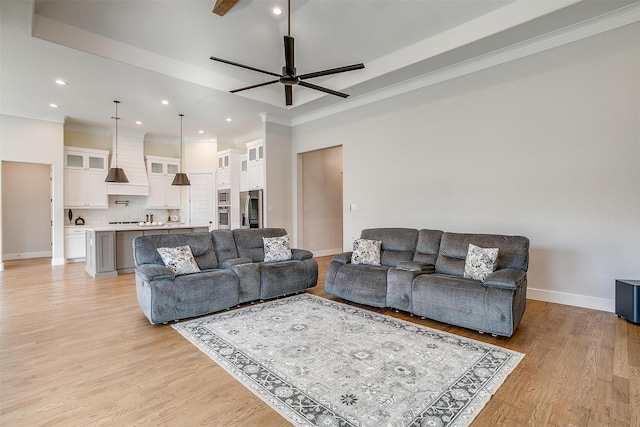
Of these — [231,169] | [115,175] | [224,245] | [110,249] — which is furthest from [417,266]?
[231,169]

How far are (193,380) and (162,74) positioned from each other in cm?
443

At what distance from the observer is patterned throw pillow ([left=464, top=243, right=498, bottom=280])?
3.42 m

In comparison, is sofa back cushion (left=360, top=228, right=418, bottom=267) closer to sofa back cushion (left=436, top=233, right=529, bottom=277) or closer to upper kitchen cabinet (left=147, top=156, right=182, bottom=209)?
sofa back cushion (left=436, top=233, right=529, bottom=277)

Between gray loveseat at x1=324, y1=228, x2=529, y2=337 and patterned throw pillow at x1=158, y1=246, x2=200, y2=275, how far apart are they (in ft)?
5.86

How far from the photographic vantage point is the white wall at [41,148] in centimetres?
659

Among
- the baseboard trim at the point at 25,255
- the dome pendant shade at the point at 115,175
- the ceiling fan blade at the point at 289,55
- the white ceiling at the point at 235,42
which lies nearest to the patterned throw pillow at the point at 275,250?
the ceiling fan blade at the point at 289,55

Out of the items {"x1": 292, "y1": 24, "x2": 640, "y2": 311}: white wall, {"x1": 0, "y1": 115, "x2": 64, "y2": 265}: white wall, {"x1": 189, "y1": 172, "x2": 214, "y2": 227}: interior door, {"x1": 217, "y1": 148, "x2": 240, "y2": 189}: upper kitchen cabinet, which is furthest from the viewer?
{"x1": 189, "y1": 172, "x2": 214, "y2": 227}: interior door

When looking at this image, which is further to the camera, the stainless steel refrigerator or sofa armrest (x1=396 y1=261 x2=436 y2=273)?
the stainless steel refrigerator

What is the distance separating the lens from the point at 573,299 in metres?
3.89

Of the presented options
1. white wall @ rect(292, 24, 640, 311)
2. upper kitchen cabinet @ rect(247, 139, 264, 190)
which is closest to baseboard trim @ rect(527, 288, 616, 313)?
white wall @ rect(292, 24, 640, 311)

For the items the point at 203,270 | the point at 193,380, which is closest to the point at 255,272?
the point at 203,270

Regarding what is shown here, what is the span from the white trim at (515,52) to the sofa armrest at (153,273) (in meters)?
4.57

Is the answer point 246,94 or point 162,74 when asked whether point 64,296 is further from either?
point 246,94

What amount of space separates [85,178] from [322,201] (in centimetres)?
588
